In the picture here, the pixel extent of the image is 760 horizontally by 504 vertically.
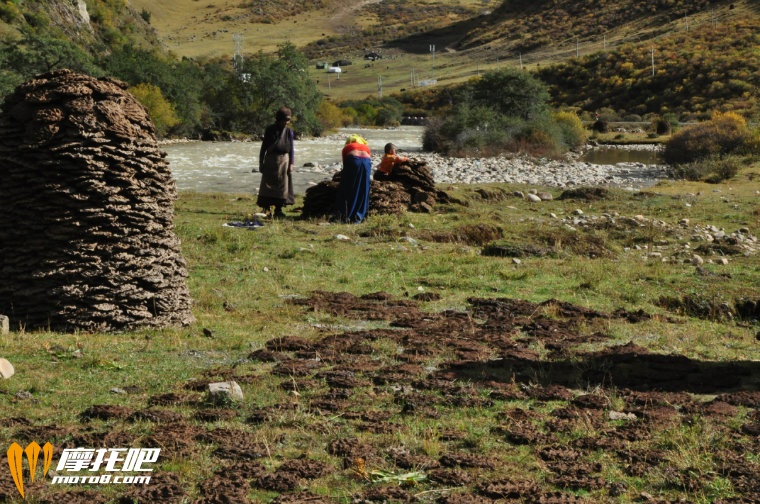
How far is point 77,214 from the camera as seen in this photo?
7238 millimetres

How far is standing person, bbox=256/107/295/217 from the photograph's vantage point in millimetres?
14555

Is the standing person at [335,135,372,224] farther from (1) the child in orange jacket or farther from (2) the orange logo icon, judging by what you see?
(2) the orange logo icon

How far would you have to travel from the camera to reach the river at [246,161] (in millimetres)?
24812

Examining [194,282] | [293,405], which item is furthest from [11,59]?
[293,405]

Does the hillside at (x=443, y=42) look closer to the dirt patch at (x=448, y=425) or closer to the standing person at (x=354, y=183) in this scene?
the standing person at (x=354, y=183)

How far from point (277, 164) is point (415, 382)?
30.1ft

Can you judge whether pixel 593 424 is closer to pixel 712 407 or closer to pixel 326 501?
pixel 712 407

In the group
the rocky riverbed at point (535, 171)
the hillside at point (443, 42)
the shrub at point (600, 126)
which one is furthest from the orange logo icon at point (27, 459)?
the shrub at point (600, 126)

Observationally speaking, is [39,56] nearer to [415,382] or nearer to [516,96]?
[516,96]

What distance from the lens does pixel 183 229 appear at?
493 inches

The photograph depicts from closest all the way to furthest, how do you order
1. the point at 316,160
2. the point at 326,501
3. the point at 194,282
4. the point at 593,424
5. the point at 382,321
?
the point at 326,501
the point at 593,424
the point at 382,321
the point at 194,282
the point at 316,160

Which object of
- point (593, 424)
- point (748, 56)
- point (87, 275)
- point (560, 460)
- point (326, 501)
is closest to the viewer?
point (326, 501)

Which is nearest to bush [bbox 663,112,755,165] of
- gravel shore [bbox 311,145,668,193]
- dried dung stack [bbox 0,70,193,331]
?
gravel shore [bbox 311,145,668,193]

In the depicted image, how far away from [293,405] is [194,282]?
4501 millimetres
